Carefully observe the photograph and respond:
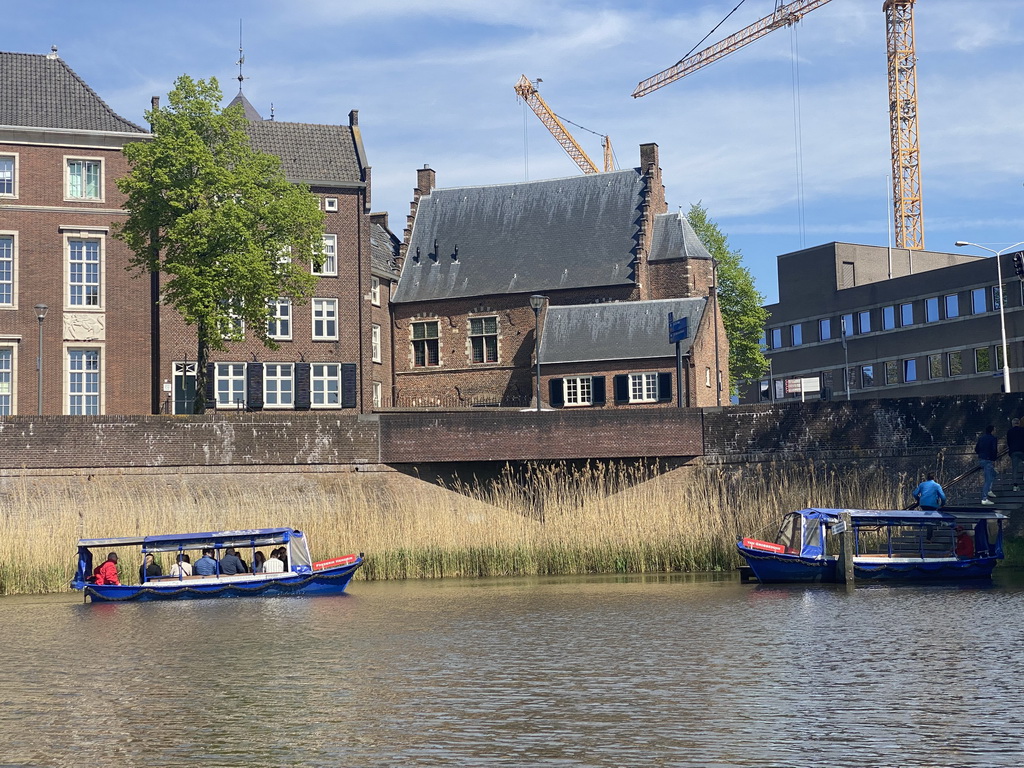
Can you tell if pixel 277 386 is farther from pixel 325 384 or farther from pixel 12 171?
pixel 12 171

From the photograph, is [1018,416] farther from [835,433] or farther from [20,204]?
[20,204]

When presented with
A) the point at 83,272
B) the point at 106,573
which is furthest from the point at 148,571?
the point at 83,272

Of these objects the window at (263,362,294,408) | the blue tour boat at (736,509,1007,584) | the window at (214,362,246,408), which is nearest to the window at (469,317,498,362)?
the window at (263,362,294,408)

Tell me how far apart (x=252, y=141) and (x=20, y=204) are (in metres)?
10.1

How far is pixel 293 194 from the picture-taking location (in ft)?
141

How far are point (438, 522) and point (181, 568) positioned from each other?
6.23m

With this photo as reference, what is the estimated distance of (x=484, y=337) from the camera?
61.1 m

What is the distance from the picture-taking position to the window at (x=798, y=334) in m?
92.6

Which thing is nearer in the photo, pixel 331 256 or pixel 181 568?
pixel 181 568

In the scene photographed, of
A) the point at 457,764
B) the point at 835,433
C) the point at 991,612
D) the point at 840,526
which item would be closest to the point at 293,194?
the point at 835,433

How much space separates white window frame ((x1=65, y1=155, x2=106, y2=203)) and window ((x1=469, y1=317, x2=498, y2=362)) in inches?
736

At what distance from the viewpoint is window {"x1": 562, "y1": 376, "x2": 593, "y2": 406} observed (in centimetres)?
5681

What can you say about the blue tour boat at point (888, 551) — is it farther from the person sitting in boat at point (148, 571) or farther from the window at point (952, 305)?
the window at point (952, 305)

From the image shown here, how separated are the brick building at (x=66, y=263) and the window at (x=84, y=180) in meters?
0.04
